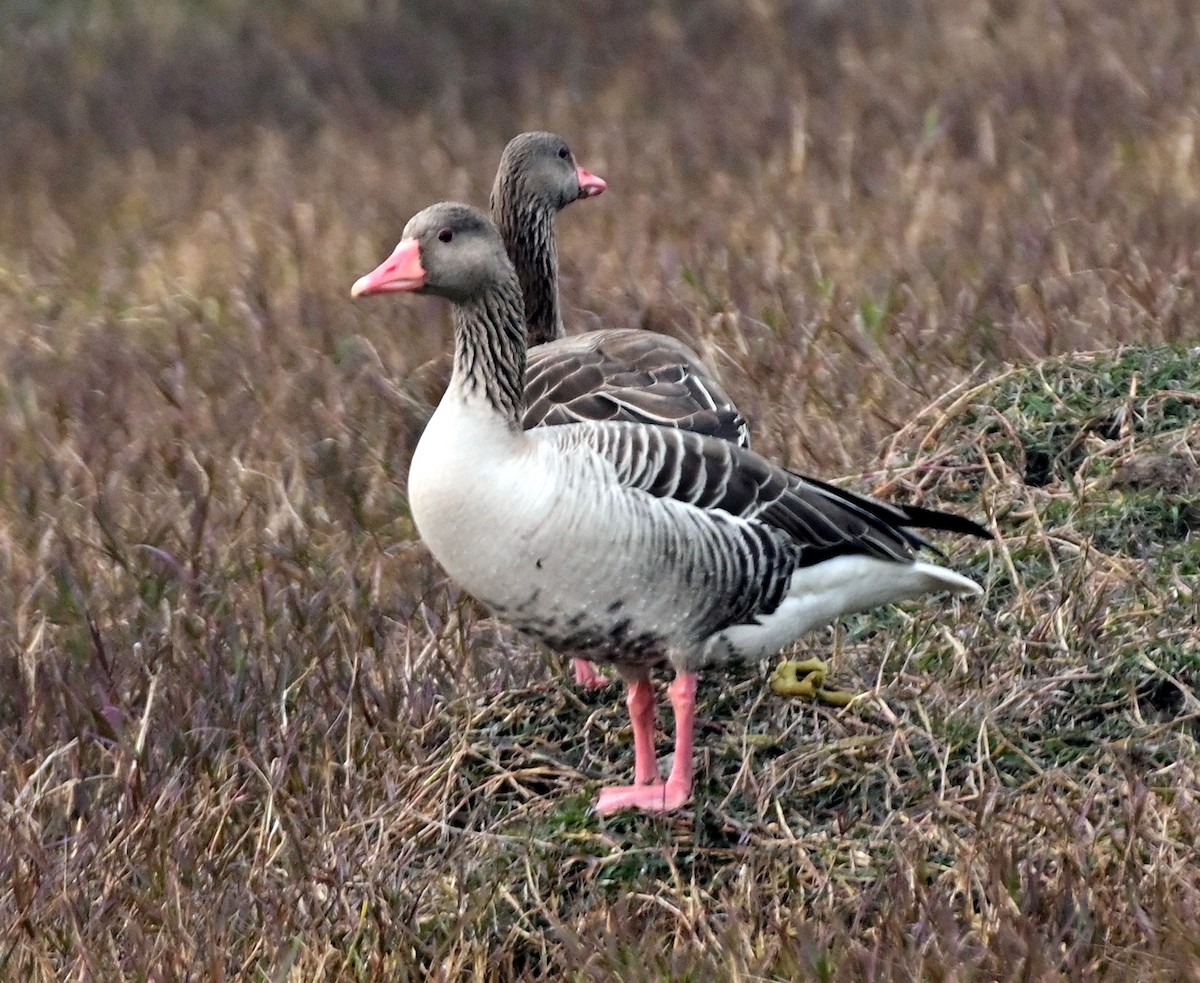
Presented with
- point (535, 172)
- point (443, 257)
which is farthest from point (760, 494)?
point (535, 172)

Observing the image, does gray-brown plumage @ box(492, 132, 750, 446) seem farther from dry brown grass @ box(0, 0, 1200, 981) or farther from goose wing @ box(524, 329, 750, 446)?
dry brown grass @ box(0, 0, 1200, 981)

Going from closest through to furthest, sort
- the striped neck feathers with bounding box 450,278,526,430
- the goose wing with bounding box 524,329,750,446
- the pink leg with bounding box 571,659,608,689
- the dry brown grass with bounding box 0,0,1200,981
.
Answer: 1. the dry brown grass with bounding box 0,0,1200,981
2. the striped neck feathers with bounding box 450,278,526,430
3. the goose wing with bounding box 524,329,750,446
4. the pink leg with bounding box 571,659,608,689

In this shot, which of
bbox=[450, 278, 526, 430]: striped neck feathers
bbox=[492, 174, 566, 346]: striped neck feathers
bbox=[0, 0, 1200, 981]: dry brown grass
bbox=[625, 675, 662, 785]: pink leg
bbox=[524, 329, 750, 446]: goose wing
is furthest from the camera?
bbox=[492, 174, 566, 346]: striped neck feathers

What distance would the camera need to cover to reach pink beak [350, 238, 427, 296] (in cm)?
441

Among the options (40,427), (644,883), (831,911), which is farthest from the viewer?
(40,427)

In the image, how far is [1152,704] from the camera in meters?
4.68

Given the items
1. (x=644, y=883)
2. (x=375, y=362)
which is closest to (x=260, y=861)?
(x=644, y=883)

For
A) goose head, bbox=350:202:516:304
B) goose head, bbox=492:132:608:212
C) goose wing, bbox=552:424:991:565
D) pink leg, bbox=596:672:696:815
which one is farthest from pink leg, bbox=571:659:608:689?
goose head, bbox=492:132:608:212

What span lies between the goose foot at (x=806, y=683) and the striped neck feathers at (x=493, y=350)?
3.14ft

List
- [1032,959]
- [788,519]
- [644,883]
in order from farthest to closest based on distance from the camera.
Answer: [788,519] → [644,883] → [1032,959]

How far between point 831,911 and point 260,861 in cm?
128

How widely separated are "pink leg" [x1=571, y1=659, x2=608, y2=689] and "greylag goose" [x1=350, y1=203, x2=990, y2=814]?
38 centimetres

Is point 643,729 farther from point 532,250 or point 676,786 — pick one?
point 532,250

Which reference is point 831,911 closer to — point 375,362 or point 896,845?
point 896,845
